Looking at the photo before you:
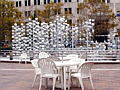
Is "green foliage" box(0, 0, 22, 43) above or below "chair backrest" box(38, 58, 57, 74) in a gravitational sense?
above

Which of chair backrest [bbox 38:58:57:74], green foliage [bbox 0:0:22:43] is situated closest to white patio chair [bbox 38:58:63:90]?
chair backrest [bbox 38:58:57:74]

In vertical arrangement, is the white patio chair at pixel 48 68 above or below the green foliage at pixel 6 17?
below

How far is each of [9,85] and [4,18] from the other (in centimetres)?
2836

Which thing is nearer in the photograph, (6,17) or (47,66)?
(47,66)

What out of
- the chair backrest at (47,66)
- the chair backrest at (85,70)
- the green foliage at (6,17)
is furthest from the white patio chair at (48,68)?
the green foliage at (6,17)

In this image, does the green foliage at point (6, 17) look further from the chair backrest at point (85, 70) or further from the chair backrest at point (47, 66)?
the chair backrest at point (85, 70)

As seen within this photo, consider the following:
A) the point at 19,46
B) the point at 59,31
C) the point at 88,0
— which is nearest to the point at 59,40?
the point at 59,31

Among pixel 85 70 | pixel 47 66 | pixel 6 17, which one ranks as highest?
pixel 6 17

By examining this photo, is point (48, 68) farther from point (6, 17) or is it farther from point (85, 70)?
point (6, 17)

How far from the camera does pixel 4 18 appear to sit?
120ft

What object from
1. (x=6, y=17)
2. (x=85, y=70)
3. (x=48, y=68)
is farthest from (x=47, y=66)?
(x=6, y=17)

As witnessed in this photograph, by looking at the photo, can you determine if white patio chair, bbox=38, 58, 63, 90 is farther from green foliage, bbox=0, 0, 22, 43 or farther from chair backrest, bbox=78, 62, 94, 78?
green foliage, bbox=0, 0, 22, 43

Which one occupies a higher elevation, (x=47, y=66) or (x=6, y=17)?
(x=6, y=17)

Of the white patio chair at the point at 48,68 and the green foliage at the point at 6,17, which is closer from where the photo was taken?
the white patio chair at the point at 48,68
